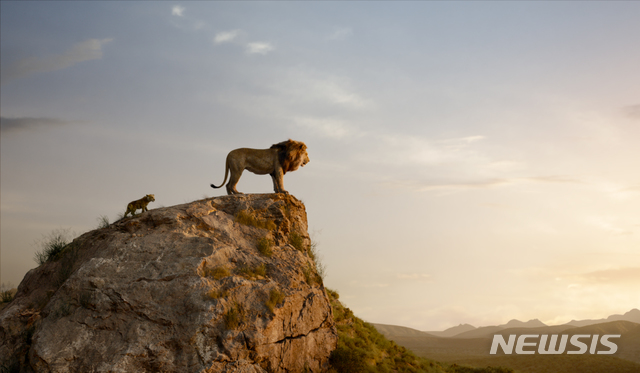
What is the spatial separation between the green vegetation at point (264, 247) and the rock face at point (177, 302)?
0.03 metres

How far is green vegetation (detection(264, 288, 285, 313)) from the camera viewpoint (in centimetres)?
1209

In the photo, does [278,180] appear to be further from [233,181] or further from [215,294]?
[215,294]

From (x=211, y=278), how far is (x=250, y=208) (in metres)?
3.75

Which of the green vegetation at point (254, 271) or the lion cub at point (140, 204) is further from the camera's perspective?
the lion cub at point (140, 204)

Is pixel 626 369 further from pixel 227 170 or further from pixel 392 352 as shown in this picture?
pixel 227 170

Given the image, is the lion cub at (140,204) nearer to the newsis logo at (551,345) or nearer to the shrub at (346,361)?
the shrub at (346,361)

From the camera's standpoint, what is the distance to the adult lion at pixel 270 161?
1588 cm

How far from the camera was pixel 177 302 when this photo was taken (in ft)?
36.8

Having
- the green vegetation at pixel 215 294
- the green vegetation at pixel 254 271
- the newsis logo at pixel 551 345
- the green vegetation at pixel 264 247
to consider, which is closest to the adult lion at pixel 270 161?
the green vegetation at pixel 264 247

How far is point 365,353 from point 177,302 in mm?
7239

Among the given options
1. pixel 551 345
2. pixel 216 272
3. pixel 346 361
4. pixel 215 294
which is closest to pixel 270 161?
pixel 216 272

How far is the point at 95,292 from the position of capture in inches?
442

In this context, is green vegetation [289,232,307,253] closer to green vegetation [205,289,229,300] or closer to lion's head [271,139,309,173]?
lion's head [271,139,309,173]

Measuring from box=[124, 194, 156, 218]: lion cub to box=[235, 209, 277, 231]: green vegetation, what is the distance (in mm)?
3149
